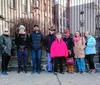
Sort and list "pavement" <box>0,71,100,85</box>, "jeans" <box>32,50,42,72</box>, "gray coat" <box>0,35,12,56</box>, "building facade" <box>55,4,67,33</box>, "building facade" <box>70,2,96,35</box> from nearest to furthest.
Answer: "pavement" <box>0,71,100,85</box> → "gray coat" <box>0,35,12,56</box> → "jeans" <box>32,50,42,72</box> → "building facade" <box>70,2,96,35</box> → "building facade" <box>55,4,67,33</box>

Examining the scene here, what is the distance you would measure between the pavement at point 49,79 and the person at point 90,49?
452 millimetres

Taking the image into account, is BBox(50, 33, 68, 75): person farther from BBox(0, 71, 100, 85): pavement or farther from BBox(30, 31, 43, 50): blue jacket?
Result: BBox(0, 71, 100, 85): pavement

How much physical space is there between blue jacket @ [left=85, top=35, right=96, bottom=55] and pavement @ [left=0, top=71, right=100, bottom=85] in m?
0.85

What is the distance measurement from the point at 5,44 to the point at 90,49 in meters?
3.11

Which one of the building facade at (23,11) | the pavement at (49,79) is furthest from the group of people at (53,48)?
the building facade at (23,11)

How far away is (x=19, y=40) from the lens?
10.4m

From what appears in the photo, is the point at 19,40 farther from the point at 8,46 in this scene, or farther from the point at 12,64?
the point at 12,64

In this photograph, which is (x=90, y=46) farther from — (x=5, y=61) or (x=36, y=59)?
(x=5, y=61)

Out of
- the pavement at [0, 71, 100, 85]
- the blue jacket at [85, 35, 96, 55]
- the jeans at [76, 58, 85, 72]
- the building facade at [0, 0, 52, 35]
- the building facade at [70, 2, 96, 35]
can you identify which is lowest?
the pavement at [0, 71, 100, 85]

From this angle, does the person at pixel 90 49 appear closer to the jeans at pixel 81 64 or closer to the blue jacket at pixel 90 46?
the blue jacket at pixel 90 46

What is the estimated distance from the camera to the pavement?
8.73 meters

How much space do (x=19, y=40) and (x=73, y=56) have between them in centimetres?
209

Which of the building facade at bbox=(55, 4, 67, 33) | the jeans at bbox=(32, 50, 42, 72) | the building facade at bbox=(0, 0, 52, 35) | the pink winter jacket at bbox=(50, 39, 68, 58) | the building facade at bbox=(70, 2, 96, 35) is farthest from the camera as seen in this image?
the building facade at bbox=(0, 0, 52, 35)

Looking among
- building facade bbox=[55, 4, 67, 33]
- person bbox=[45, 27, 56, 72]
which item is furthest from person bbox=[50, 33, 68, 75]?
building facade bbox=[55, 4, 67, 33]
